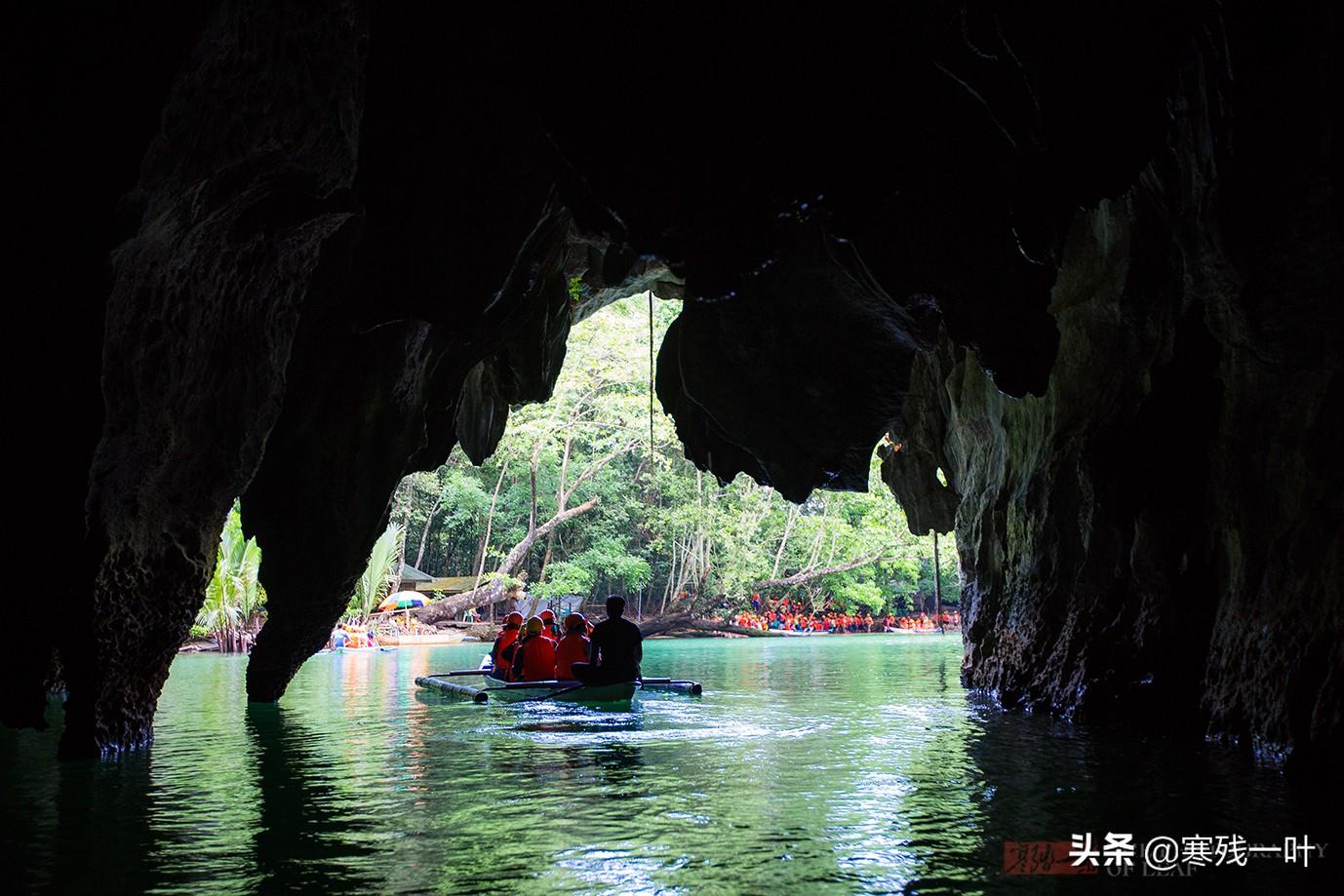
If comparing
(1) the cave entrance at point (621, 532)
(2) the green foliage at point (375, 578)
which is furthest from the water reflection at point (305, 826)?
(1) the cave entrance at point (621, 532)

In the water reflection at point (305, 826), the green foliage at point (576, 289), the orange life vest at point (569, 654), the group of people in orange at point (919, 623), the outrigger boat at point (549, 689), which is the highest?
the green foliage at point (576, 289)

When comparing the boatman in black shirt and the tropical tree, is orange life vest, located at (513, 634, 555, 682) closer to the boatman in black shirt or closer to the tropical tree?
the boatman in black shirt

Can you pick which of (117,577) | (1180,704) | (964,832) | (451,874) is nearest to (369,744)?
(117,577)

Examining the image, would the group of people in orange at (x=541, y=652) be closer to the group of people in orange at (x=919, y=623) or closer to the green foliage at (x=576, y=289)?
the green foliage at (x=576, y=289)

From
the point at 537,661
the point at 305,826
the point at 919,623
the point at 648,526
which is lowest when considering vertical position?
the point at 919,623

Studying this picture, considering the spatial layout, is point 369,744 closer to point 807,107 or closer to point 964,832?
point 964,832

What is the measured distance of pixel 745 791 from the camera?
6035 millimetres

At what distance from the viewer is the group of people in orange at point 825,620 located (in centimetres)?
3928

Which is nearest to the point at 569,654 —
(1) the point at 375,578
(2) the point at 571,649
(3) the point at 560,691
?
(2) the point at 571,649

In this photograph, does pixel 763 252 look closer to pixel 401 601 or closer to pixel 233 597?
pixel 233 597

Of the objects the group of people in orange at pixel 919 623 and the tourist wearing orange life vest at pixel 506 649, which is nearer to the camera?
the tourist wearing orange life vest at pixel 506 649

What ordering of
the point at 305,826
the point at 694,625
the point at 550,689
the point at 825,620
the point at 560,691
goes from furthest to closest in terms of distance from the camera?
1. the point at 825,620
2. the point at 694,625
3. the point at 550,689
4. the point at 560,691
5. the point at 305,826

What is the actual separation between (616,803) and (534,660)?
6.83 m

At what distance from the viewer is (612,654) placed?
1094 cm
